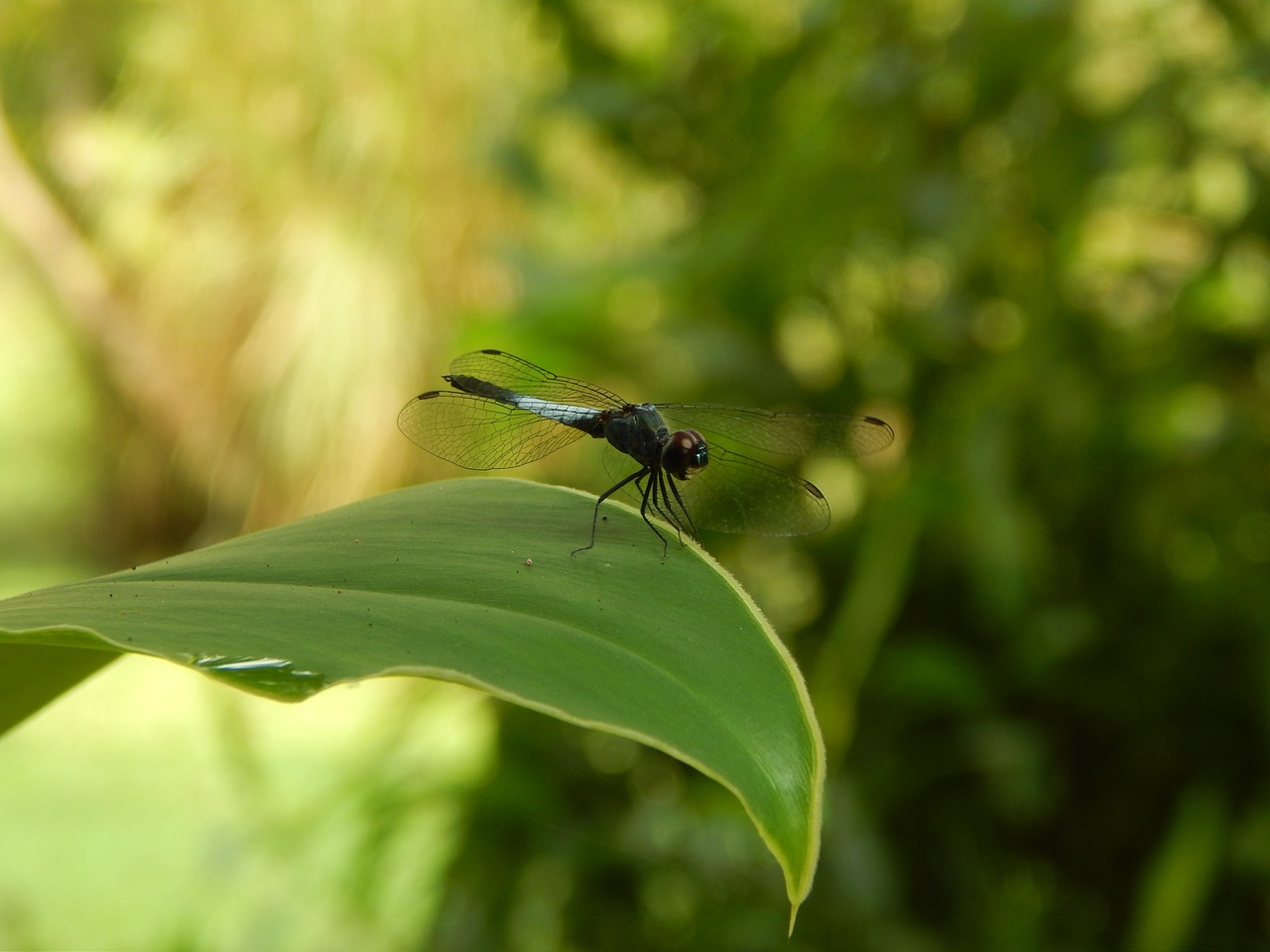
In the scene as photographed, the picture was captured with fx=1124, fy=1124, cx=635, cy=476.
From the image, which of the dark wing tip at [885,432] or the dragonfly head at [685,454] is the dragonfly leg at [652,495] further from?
the dark wing tip at [885,432]

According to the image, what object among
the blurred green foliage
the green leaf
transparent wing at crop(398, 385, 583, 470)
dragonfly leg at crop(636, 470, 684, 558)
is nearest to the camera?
the green leaf

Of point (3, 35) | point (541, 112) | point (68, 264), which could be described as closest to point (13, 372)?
point (68, 264)

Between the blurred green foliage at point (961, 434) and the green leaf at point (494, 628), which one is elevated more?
the green leaf at point (494, 628)

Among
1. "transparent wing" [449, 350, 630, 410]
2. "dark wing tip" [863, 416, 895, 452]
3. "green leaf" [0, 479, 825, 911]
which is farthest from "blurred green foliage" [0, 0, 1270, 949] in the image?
"green leaf" [0, 479, 825, 911]

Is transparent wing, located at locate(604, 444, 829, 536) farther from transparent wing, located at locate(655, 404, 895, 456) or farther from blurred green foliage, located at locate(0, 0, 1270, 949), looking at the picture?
blurred green foliage, located at locate(0, 0, 1270, 949)

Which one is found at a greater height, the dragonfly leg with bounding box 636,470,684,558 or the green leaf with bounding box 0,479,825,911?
the green leaf with bounding box 0,479,825,911

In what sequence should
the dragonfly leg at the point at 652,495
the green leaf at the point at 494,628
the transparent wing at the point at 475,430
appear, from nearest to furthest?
the green leaf at the point at 494,628 < the dragonfly leg at the point at 652,495 < the transparent wing at the point at 475,430

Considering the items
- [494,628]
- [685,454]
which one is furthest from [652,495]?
[494,628]

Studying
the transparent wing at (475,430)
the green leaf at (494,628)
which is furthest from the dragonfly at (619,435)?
the green leaf at (494,628)
